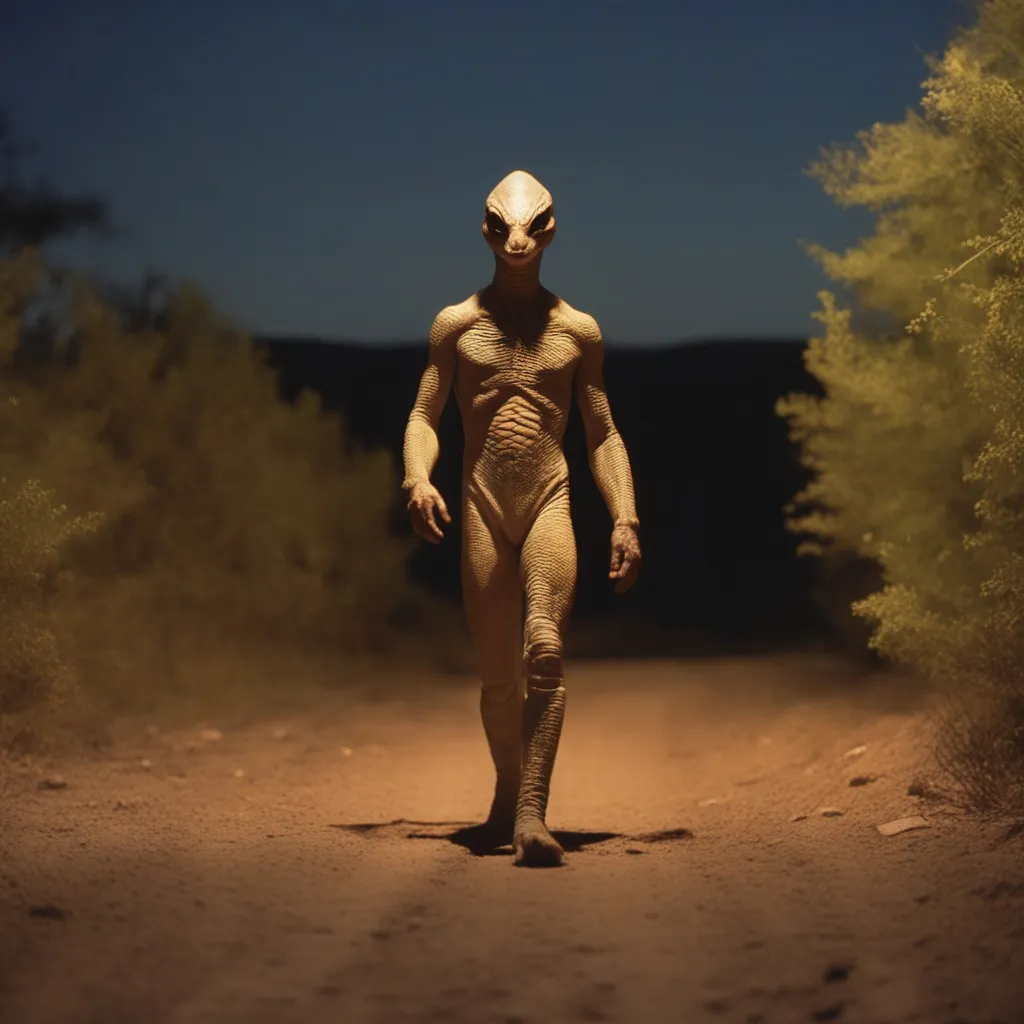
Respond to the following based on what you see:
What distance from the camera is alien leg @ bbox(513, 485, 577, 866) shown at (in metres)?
6.13

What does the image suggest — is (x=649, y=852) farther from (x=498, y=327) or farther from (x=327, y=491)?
(x=327, y=491)

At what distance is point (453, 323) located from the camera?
669 centimetres

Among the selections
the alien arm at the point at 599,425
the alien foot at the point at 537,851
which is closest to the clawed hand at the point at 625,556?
the alien arm at the point at 599,425

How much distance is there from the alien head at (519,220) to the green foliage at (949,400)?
2374 millimetres

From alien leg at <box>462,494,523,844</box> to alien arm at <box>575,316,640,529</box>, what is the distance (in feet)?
1.88

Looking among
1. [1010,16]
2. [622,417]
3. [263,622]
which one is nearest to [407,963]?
[1010,16]

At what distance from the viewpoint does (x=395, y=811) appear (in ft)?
28.7

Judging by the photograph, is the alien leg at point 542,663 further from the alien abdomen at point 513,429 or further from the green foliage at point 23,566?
the green foliage at point 23,566

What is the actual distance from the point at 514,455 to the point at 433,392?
0.55 metres

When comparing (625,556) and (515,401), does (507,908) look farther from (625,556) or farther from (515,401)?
(515,401)

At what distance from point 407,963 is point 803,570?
23753 mm

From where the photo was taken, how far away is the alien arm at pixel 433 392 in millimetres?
6617

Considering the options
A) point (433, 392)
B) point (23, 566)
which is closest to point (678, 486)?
point (23, 566)

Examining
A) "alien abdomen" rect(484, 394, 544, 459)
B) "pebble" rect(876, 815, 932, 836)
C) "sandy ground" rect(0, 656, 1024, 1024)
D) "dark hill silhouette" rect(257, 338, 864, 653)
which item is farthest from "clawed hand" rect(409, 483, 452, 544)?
"dark hill silhouette" rect(257, 338, 864, 653)
